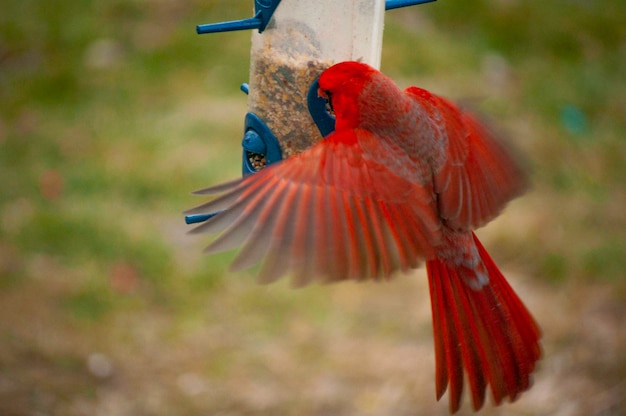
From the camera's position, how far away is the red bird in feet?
9.26

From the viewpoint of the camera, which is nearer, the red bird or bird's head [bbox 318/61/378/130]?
the red bird

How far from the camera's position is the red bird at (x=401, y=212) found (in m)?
2.82

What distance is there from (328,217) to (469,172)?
0.77 metres

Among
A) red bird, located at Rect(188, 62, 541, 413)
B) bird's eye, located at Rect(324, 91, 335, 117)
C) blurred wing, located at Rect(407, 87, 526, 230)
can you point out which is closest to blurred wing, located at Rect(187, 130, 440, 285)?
red bird, located at Rect(188, 62, 541, 413)

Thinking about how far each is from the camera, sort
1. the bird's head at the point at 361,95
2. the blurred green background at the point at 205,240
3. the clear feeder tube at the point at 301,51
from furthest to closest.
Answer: the blurred green background at the point at 205,240 < the clear feeder tube at the point at 301,51 < the bird's head at the point at 361,95

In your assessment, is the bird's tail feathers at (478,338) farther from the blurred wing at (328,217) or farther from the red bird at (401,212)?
the blurred wing at (328,217)

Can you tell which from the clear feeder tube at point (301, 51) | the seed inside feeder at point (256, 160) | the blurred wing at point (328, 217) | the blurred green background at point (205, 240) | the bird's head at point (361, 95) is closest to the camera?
the blurred wing at point (328, 217)

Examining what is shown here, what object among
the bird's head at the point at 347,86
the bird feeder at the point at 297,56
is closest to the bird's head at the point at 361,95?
the bird's head at the point at 347,86

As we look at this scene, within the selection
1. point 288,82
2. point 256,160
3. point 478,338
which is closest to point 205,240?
point 256,160

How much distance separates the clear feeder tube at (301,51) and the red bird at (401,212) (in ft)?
0.81

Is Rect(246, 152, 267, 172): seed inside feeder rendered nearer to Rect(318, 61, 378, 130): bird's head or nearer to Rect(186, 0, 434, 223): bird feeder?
Rect(186, 0, 434, 223): bird feeder

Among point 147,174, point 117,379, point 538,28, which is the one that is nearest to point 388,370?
point 117,379

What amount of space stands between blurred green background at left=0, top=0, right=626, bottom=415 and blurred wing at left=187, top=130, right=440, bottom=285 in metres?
0.83

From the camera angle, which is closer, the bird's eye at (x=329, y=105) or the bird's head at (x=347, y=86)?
the bird's head at (x=347, y=86)
